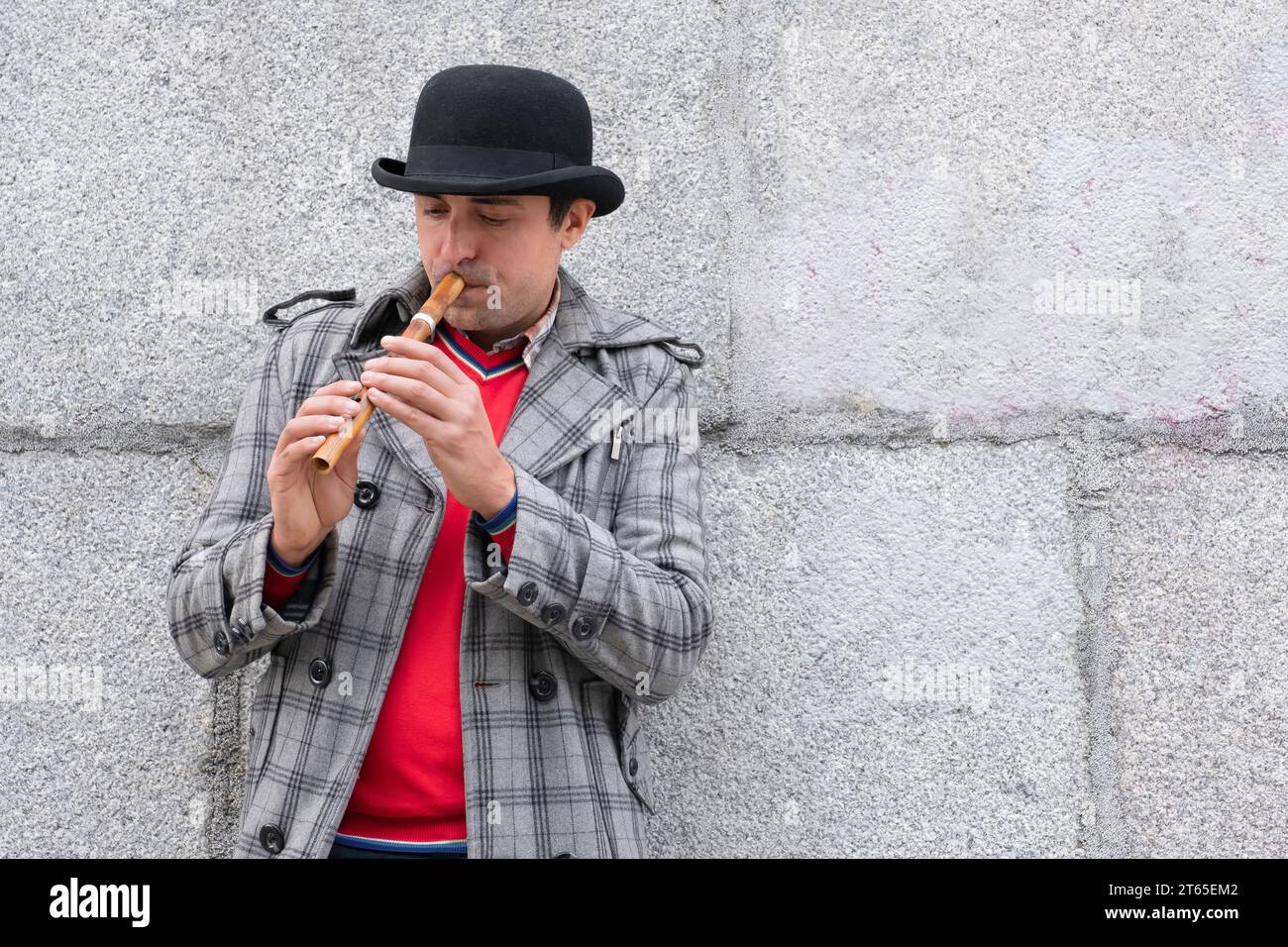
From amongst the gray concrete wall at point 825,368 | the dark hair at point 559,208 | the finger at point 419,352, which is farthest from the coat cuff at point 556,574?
the gray concrete wall at point 825,368

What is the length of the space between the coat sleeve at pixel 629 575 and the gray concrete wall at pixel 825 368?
1.76 feet

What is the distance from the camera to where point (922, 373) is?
271 centimetres

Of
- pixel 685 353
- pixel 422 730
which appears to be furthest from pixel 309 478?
pixel 685 353

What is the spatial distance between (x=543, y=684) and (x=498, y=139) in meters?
0.87

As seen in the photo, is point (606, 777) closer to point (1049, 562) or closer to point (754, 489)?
point (754, 489)

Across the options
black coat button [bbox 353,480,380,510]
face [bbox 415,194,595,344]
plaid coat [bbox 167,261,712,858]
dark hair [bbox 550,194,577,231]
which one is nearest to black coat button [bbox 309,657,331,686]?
plaid coat [bbox 167,261,712,858]

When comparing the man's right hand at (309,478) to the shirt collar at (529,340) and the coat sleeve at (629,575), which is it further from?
A: the shirt collar at (529,340)

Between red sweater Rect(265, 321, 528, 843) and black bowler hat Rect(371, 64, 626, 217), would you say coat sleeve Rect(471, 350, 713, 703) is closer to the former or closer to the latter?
red sweater Rect(265, 321, 528, 843)

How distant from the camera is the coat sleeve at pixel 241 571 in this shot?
1.95m

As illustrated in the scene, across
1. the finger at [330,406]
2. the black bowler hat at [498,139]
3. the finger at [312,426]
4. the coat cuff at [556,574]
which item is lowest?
the coat cuff at [556,574]

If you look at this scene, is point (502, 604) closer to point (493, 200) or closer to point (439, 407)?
point (439, 407)

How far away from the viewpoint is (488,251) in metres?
2.08
